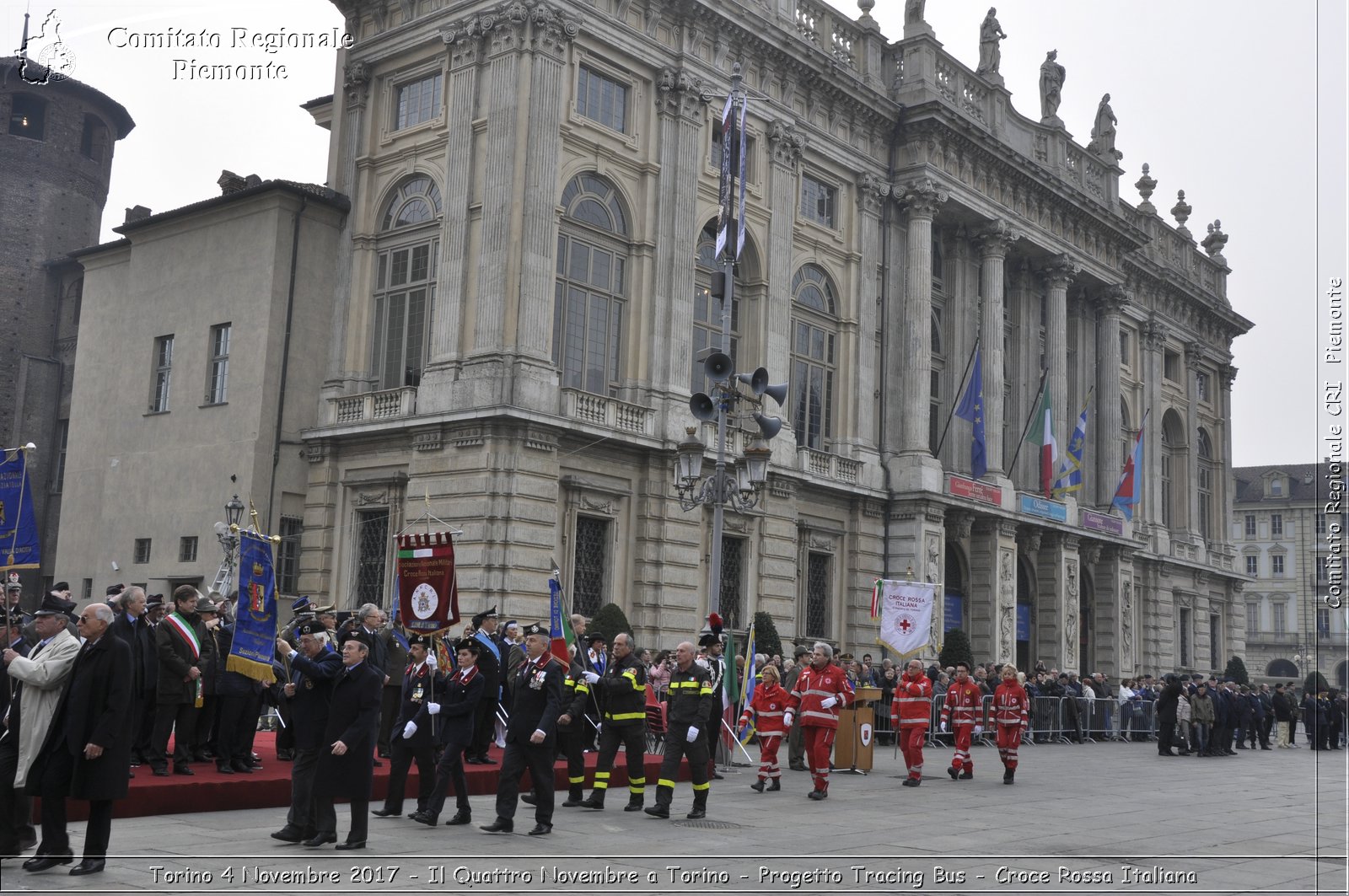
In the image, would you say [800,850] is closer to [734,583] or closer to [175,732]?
[175,732]

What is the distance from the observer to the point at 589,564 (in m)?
31.3

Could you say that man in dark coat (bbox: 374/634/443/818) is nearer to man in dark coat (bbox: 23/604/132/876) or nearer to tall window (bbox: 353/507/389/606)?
man in dark coat (bbox: 23/604/132/876)

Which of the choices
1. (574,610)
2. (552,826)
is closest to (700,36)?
(574,610)

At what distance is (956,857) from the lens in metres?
13.3

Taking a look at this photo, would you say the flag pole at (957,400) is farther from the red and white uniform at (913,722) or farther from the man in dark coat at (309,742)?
the man in dark coat at (309,742)

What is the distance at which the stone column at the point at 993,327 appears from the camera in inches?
1716

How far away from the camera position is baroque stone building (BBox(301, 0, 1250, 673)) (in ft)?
98.6

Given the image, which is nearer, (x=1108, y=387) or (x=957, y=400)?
(x=957, y=400)

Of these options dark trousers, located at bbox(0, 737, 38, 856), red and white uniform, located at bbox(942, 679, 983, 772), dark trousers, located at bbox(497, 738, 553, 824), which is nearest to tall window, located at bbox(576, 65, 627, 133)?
red and white uniform, located at bbox(942, 679, 983, 772)

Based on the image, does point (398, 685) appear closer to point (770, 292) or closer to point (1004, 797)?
point (1004, 797)

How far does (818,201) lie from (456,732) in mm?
27836

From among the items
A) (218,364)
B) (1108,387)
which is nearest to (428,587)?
(218,364)

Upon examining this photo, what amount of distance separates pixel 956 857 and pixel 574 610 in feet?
58.9

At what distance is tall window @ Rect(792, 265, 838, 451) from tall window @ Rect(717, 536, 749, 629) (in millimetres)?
4579
